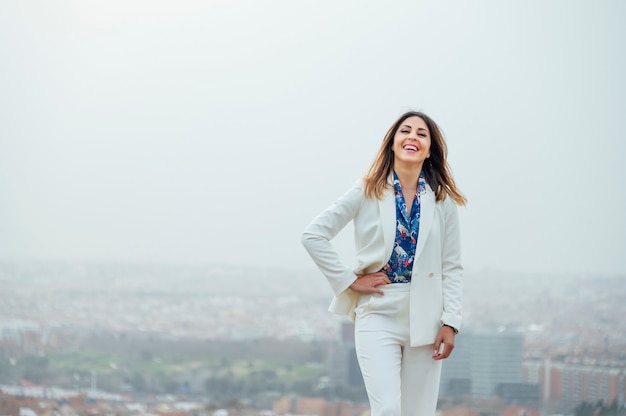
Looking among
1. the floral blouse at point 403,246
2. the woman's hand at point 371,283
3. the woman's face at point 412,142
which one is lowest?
the woman's hand at point 371,283

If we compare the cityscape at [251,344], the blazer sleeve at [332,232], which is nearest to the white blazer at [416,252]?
the blazer sleeve at [332,232]

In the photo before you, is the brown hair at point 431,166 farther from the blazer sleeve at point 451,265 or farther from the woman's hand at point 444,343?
the woman's hand at point 444,343

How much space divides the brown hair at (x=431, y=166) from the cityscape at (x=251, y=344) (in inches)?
190

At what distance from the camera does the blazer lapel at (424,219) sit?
2.06 m

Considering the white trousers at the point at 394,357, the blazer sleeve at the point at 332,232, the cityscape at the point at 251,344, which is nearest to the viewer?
the white trousers at the point at 394,357

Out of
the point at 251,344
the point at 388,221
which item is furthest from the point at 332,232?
the point at 251,344

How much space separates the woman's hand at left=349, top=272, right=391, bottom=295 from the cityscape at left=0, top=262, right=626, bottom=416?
193 inches

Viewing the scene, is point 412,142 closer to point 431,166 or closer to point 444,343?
point 431,166

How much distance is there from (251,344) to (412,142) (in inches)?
223

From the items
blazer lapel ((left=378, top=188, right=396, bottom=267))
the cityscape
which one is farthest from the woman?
the cityscape

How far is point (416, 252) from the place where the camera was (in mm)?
2064

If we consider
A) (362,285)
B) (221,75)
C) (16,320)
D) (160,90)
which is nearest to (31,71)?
(160,90)

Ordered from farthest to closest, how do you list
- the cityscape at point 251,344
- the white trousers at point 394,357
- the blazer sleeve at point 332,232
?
the cityscape at point 251,344, the blazer sleeve at point 332,232, the white trousers at point 394,357

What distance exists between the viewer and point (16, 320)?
784cm
